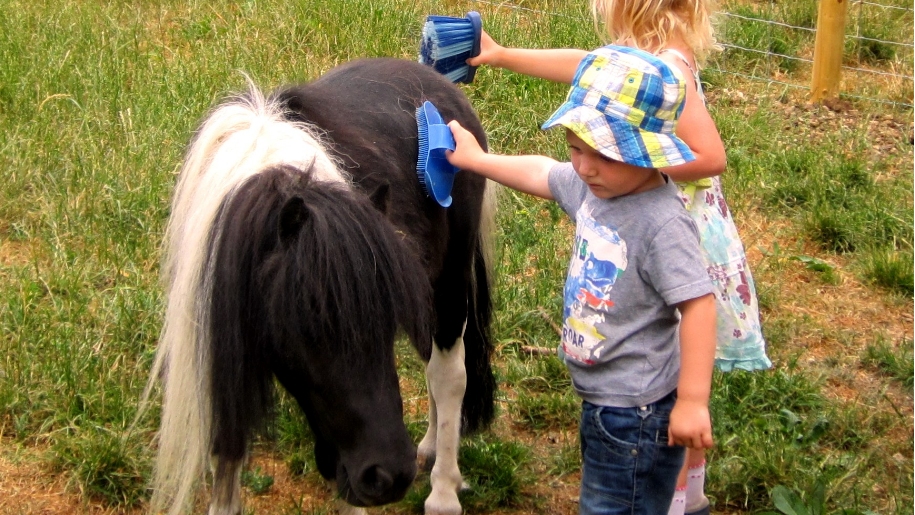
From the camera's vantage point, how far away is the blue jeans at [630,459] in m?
2.29

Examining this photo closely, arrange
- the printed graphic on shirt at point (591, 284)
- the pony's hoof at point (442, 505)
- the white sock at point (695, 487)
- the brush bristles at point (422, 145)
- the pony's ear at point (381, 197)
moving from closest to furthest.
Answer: the printed graphic on shirt at point (591, 284)
the pony's ear at point (381, 197)
the brush bristles at point (422, 145)
the white sock at point (695, 487)
the pony's hoof at point (442, 505)

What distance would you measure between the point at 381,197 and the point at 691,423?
2.95ft

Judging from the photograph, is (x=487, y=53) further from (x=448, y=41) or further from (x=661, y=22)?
(x=661, y=22)

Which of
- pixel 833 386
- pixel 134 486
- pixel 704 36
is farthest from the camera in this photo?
pixel 833 386

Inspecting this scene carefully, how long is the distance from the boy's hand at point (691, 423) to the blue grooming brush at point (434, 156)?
0.98 meters

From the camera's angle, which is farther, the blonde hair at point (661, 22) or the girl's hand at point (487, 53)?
the girl's hand at point (487, 53)

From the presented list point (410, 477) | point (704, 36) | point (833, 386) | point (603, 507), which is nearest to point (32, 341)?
point (410, 477)

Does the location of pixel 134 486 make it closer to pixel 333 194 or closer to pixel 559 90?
pixel 333 194

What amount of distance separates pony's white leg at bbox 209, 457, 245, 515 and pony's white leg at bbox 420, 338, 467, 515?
0.75 m

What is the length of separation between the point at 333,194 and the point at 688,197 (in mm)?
990

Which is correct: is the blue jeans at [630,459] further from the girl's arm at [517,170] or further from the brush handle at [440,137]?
the brush handle at [440,137]

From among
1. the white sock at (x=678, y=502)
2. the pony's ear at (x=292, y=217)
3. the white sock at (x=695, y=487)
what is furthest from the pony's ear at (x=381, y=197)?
the white sock at (x=695, y=487)

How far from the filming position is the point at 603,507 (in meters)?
2.36

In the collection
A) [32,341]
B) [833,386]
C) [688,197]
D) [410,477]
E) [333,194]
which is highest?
[333,194]
